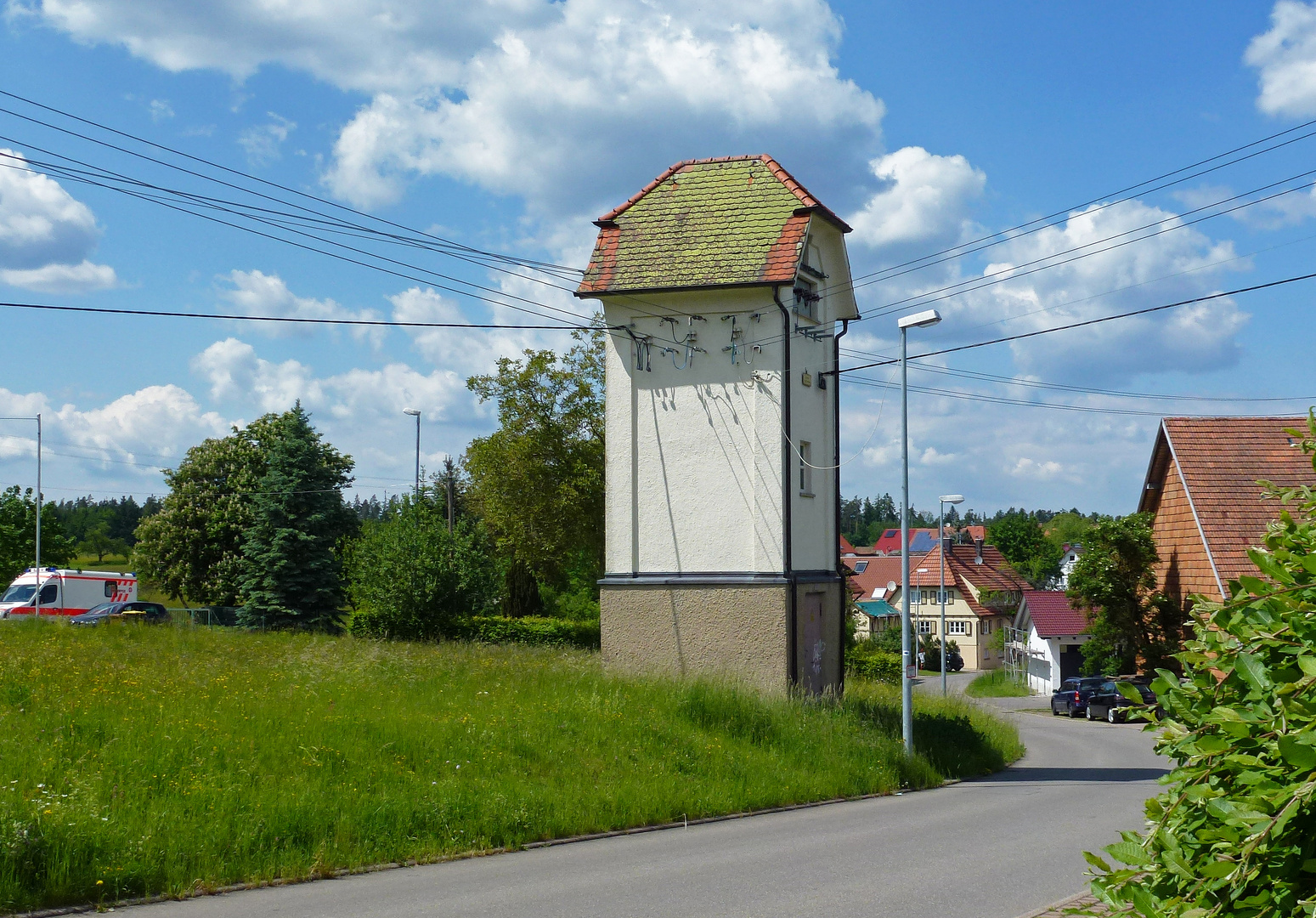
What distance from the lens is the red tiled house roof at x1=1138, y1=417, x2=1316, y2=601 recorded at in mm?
33406

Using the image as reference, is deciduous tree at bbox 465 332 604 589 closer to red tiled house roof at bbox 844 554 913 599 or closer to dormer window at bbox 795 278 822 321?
dormer window at bbox 795 278 822 321

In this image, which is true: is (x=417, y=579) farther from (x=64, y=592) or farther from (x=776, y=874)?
(x=776, y=874)

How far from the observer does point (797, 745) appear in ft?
61.4

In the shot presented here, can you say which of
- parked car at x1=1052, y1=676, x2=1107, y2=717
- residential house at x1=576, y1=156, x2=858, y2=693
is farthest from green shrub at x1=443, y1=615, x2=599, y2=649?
parked car at x1=1052, y1=676, x2=1107, y2=717

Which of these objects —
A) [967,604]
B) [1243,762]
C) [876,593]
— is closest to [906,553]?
[1243,762]

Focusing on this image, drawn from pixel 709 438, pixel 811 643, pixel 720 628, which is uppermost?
pixel 709 438

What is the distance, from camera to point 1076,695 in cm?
4750

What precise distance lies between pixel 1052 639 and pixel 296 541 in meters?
42.1

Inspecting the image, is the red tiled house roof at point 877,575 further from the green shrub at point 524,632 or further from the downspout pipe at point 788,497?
the downspout pipe at point 788,497

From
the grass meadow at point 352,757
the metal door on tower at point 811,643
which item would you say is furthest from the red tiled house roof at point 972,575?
the grass meadow at point 352,757

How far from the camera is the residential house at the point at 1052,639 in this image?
61.3 m

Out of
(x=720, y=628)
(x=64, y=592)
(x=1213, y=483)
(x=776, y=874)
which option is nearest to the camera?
(x=776, y=874)

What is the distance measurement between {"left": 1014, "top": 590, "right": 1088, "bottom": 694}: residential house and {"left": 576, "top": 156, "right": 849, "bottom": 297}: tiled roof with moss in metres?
43.0

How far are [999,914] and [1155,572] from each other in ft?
123
